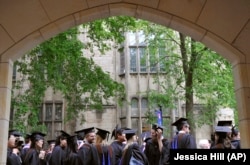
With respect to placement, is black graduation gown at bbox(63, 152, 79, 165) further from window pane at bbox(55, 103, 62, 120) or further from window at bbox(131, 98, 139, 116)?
window pane at bbox(55, 103, 62, 120)

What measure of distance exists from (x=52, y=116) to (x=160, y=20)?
14.4 metres

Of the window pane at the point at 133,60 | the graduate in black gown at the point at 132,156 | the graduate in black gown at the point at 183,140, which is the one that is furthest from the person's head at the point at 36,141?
the window pane at the point at 133,60

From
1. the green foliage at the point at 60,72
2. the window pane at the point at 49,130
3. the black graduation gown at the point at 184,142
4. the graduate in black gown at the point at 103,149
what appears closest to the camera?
the graduate in black gown at the point at 103,149

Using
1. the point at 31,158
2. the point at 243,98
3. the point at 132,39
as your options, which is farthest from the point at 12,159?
the point at 132,39

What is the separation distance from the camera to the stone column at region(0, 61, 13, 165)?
12.7ft

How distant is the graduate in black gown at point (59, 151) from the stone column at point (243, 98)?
14.8 feet

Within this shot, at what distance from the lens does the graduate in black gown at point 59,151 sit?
7.83m

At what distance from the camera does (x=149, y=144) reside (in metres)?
7.16

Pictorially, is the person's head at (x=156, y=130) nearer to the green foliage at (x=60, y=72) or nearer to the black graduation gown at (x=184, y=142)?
the black graduation gown at (x=184, y=142)

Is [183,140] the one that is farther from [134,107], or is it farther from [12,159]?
[134,107]

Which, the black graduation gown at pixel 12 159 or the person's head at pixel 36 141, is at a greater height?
the person's head at pixel 36 141

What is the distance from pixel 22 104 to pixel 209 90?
21.5 feet

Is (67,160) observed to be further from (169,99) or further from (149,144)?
(169,99)

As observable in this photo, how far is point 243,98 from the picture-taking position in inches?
157
